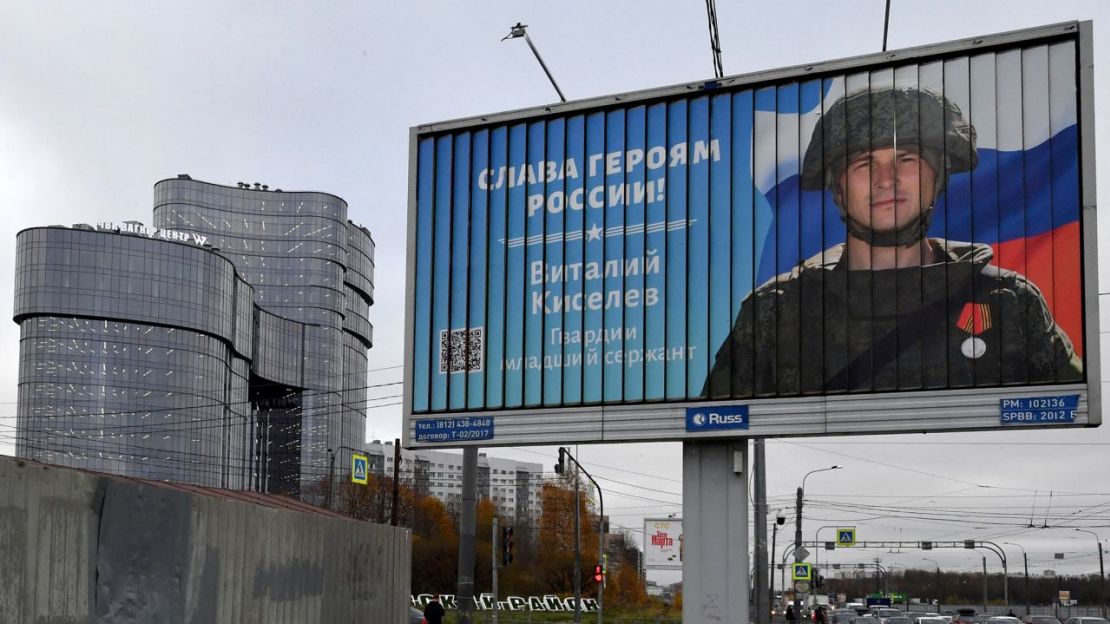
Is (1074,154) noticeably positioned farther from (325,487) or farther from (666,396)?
(325,487)

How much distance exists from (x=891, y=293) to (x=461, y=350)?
276 inches

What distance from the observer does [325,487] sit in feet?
511

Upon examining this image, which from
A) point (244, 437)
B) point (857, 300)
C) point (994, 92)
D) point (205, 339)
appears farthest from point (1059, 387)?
point (244, 437)

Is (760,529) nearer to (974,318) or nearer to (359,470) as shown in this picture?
(974,318)

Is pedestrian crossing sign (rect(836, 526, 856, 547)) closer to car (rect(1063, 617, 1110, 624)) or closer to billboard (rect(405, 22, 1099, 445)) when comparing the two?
car (rect(1063, 617, 1110, 624))

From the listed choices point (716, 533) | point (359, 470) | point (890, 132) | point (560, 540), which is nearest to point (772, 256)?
point (890, 132)

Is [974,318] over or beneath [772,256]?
beneath

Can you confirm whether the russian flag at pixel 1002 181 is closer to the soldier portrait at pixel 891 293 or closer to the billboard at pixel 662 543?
the soldier portrait at pixel 891 293

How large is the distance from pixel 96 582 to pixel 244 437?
472 ft

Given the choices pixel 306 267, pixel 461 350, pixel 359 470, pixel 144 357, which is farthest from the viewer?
pixel 306 267

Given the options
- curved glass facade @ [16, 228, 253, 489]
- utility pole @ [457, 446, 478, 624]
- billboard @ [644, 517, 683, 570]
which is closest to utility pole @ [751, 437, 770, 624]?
utility pole @ [457, 446, 478, 624]

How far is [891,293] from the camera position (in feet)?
59.4

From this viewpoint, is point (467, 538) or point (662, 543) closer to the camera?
point (467, 538)

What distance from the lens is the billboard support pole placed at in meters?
18.9
